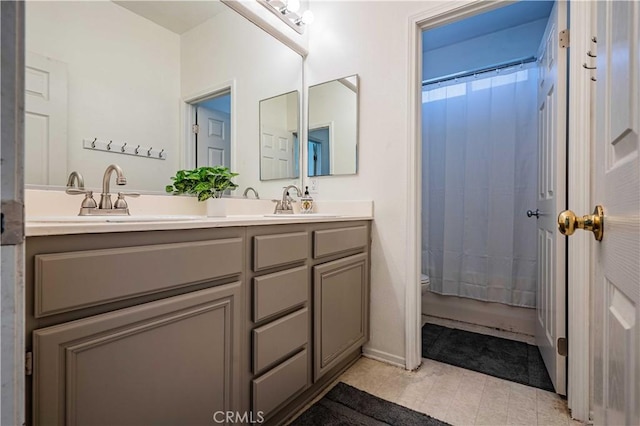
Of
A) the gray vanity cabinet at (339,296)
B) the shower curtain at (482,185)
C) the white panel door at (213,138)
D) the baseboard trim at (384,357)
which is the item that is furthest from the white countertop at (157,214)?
the shower curtain at (482,185)

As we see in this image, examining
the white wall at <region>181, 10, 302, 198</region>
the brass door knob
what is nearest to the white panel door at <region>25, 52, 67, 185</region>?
the white wall at <region>181, 10, 302, 198</region>

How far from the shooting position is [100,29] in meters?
1.28

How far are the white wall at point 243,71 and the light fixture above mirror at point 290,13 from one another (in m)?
0.15

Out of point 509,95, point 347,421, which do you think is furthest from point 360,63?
point 347,421

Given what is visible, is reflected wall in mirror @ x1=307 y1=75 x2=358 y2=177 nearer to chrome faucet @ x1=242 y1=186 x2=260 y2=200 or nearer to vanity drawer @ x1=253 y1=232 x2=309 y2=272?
chrome faucet @ x1=242 y1=186 x2=260 y2=200

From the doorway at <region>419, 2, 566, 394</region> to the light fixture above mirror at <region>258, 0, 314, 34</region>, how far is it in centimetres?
106

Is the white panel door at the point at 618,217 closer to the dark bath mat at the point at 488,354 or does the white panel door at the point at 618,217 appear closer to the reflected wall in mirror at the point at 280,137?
the dark bath mat at the point at 488,354

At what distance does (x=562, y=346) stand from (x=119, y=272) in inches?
73.0

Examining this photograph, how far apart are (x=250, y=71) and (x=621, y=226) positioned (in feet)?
6.41

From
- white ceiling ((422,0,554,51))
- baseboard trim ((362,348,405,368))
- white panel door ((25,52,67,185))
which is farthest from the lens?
white ceiling ((422,0,554,51))

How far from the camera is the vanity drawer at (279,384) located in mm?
A: 1136

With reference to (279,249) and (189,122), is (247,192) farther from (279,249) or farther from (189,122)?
(279,249)

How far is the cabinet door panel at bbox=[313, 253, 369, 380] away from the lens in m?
1.46

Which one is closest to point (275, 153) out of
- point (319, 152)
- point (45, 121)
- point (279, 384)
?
point (319, 152)
